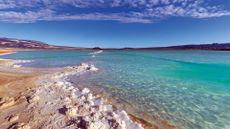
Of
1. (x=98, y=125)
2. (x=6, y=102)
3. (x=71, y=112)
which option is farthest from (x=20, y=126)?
(x=6, y=102)

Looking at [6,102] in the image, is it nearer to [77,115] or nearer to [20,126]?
[20,126]

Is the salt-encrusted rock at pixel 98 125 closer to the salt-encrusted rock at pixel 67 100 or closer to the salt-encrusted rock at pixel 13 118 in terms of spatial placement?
the salt-encrusted rock at pixel 13 118

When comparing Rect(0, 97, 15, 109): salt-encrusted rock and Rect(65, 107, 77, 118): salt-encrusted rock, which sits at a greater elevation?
Rect(65, 107, 77, 118): salt-encrusted rock

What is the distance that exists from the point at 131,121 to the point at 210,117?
3390mm

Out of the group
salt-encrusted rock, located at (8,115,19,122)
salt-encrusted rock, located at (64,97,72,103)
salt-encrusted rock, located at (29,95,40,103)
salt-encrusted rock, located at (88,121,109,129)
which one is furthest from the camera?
salt-encrusted rock, located at (64,97,72,103)

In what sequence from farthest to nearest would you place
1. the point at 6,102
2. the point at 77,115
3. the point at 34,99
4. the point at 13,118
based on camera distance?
the point at 34,99 → the point at 6,102 → the point at 77,115 → the point at 13,118

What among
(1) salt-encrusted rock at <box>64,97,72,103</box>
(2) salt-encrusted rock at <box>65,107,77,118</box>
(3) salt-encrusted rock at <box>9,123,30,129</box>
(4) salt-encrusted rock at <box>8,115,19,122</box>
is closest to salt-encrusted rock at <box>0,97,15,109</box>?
(4) salt-encrusted rock at <box>8,115,19,122</box>

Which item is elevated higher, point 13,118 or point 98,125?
point 98,125

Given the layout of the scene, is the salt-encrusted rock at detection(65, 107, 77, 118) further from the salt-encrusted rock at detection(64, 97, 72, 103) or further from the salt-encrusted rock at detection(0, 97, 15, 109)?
the salt-encrusted rock at detection(0, 97, 15, 109)

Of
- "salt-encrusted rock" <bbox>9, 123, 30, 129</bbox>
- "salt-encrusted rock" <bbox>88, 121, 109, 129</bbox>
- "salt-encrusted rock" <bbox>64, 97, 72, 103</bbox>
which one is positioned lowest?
"salt-encrusted rock" <bbox>64, 97, 72, 103</bbox>

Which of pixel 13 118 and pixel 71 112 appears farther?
pixel 71 112

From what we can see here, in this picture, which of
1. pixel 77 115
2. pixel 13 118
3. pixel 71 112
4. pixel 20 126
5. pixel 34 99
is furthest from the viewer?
pixel 34 99

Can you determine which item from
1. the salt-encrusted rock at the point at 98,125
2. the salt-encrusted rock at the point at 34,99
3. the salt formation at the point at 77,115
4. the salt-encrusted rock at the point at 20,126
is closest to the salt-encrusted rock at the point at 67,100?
the salt formation at the point at 77,115

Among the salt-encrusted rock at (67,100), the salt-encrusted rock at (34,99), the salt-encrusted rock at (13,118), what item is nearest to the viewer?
the salt-encrusted rock at (13,118)
